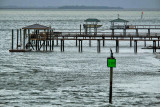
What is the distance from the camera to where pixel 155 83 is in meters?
38.5

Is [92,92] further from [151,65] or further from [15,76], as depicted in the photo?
[151,65]

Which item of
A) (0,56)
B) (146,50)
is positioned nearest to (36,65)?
(0,56)

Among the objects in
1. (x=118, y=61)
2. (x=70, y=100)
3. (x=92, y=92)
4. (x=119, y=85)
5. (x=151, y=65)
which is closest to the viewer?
(x=70, y=100)

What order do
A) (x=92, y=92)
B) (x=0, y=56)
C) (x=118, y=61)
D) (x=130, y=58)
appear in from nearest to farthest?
(x=92, y=92), (x=118, y=61), (x=130, y=58), (x=0, y=56)

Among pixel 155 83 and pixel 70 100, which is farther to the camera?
pixel 155 83

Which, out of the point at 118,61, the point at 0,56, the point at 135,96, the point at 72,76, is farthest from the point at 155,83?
the point at 0,56

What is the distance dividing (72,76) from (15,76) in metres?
5.20

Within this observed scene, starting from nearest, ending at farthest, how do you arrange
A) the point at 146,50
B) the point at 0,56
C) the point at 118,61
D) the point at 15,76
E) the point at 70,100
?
the point at 70,100
the point at 15,76
the point at 118,61
the point at 0,56
the point at 146,50

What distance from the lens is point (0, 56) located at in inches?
2453

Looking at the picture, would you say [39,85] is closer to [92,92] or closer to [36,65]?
[92,92]

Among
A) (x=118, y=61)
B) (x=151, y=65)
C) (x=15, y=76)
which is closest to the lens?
(x=15, y=76)

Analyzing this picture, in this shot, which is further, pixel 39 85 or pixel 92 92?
pixel 39 85

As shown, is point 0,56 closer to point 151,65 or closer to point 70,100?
point 151,65

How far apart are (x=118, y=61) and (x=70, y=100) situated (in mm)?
23256
